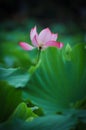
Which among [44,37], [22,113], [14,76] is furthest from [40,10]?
[22,113]

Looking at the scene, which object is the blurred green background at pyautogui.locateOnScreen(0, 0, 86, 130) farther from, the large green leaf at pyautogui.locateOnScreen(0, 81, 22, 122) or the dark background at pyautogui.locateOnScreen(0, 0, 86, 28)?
the dark background at pyautogui.locateOnScreen(0, 0, 86, 28)

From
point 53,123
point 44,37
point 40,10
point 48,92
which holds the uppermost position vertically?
point 40,10

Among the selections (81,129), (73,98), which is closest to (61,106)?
(73,98)

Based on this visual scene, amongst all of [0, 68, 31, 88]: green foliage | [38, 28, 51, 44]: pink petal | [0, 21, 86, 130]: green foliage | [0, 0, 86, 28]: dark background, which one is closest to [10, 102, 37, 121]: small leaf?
[0, 21, 86, 130]: green foliage

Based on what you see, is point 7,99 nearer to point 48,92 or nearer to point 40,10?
point 48,92

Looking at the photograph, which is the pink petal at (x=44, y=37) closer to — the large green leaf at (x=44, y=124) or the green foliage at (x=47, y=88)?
the green foliage at (x=47, y=88)

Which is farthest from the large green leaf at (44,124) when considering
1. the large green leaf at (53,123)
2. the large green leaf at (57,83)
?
the large green leaf at (57,83)

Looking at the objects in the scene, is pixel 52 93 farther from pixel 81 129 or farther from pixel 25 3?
pixel 25 3
